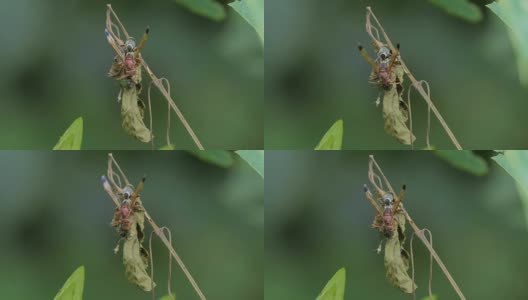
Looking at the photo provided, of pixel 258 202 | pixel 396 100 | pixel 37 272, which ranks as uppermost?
pixel 396 100

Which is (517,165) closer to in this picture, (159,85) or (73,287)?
(159,85)

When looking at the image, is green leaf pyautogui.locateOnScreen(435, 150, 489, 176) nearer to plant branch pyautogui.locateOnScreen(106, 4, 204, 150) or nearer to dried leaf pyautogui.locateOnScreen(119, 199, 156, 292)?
plant branch pyautogui.locateOnScreen(106, 4, 204, 150)

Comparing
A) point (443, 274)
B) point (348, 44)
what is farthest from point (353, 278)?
point (348, 44)

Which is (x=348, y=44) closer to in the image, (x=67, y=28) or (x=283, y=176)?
(x=283, y=176)

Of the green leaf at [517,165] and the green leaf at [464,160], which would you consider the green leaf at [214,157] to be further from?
the green leaf at [517,165]

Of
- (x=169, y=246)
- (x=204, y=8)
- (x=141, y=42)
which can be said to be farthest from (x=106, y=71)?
(x=169, y=246)
